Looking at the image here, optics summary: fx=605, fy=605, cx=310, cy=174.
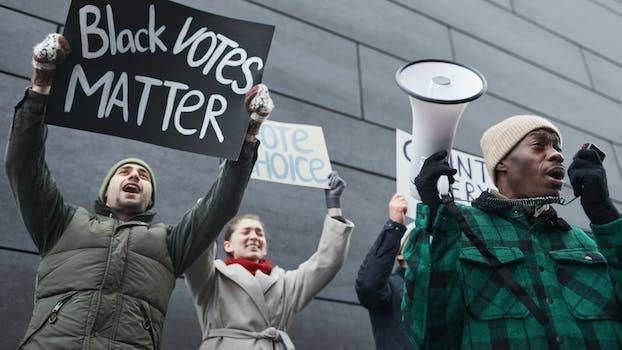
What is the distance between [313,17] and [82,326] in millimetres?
3528

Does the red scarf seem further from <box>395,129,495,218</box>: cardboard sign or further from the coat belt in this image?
<box>395,129,495,218</box>: cardboard sign

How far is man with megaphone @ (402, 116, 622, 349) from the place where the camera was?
1577mm

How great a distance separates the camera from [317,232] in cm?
379

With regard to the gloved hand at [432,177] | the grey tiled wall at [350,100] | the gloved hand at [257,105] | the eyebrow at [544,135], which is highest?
the eyebrow at [544,135]

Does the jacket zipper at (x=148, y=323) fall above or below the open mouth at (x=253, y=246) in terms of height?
above

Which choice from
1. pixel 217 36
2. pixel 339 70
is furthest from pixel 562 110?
pixel 217 36

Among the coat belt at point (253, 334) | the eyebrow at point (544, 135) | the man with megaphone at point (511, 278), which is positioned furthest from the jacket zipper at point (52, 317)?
the eyebrow at point (544, 135)

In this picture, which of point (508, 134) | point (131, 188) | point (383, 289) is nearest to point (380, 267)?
point (383, 289)

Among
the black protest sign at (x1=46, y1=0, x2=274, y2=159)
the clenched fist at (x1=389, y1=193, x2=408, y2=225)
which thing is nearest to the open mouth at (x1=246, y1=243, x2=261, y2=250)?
the clenched fist at (x1=389, y1=193, x2=408, y2=225)

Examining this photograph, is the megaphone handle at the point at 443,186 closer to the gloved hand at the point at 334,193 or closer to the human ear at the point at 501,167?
the human ear at the point at 501,167

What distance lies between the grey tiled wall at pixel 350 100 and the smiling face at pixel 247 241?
493 mm

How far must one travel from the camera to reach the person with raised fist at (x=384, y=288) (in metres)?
2.49

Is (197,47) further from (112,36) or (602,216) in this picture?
(602,216)

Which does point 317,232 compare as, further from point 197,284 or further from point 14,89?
point 14,89
